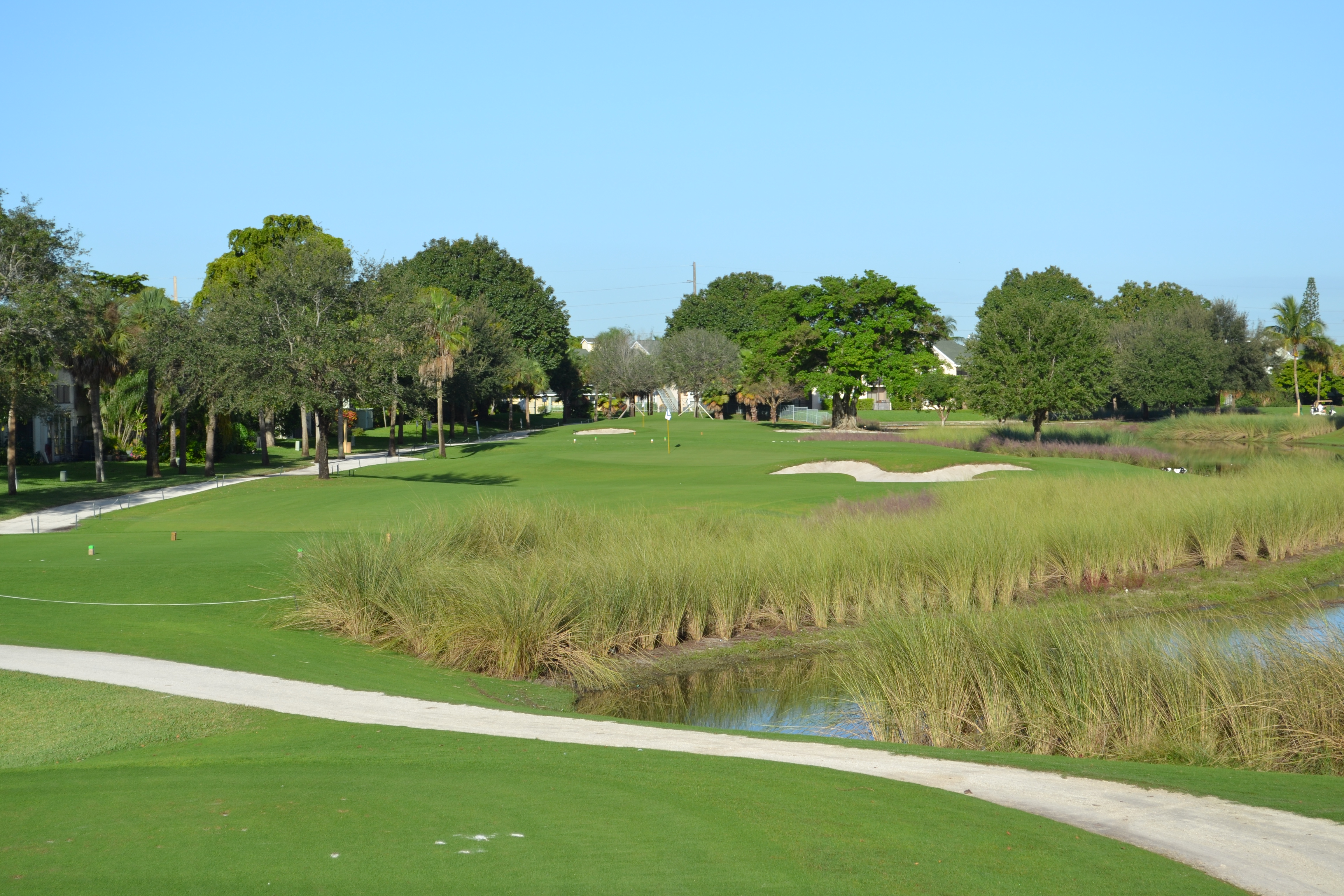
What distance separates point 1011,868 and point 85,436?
208ft

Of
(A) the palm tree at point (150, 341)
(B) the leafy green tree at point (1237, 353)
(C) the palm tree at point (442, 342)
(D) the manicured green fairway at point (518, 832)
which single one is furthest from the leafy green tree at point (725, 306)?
(D) the manicured green fairway at point (518, 832)

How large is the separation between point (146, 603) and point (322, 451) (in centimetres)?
2467

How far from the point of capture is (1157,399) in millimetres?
84250

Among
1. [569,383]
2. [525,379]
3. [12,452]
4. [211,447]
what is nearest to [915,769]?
[12,452]

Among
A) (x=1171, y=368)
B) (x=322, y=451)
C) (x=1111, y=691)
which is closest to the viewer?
(x=1111, y=691)

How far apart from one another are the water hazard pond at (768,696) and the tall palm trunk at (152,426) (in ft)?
123

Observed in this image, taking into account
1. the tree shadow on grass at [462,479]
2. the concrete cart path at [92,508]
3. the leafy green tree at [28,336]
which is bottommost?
the concrete cart path at [92,508]

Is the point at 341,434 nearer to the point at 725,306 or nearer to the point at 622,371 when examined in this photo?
the point at 622,371

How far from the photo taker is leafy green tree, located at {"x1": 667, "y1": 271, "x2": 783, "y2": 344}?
143000 mm

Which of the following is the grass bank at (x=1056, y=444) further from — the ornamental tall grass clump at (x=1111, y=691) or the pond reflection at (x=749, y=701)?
the ornamental tall grass clump at (x=1111, y=691)

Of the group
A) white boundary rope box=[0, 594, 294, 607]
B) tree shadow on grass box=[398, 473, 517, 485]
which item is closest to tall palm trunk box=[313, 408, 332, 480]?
tree shadow on grass box=[398, 473, 517, 485]

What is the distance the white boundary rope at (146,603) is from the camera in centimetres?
1848

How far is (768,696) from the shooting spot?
16391 mm

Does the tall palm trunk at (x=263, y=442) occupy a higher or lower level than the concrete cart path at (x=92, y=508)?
higher
